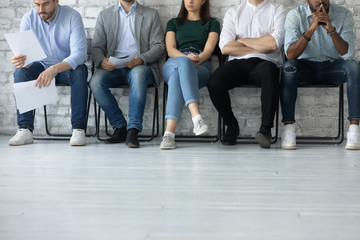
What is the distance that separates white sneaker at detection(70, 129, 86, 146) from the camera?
10.9 feet

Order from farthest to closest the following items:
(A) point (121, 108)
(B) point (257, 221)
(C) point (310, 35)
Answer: (A) point (121, 108), (C) point (310, 35), (B) point (257, 221)

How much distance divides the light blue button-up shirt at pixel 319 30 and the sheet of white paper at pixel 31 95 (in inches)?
69.1

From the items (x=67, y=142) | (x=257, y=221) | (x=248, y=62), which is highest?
(x=248, y=62)

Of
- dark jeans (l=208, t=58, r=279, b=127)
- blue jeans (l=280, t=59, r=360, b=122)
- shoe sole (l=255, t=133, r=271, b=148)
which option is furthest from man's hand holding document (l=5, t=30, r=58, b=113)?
blue jeans (l=280, t=59, r=360, b=122)

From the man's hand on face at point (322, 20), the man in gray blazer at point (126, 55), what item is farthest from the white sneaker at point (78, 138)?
the man's hand on face at point (322, 20)

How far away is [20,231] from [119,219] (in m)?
0.30

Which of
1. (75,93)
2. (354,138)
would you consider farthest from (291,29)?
(75,93)

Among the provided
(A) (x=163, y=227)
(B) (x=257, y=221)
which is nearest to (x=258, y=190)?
(B) (x=257, y=221)

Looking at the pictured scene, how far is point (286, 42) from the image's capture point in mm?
3363

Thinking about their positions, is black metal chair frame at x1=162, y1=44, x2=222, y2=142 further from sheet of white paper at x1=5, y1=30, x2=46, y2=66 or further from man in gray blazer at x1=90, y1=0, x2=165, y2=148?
sheet of white paper at x1=5, y1=30, x2=46, y2=66

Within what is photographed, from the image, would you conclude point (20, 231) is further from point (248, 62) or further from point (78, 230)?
point (248, 62)

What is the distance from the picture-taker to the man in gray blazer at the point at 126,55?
339cm

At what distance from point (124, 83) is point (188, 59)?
0.60 m

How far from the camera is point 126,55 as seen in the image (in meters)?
3.70
